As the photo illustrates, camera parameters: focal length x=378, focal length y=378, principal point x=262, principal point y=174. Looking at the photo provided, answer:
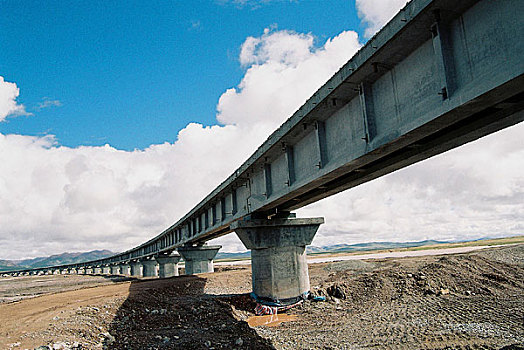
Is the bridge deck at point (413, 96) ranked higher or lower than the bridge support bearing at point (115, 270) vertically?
higher

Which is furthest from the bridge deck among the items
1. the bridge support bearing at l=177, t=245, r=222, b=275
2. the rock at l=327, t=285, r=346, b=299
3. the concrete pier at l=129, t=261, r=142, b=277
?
the concrete pier at l=129, t=261, r=142, b=277

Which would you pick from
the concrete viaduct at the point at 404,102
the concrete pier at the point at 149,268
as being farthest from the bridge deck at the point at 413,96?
the concrete pier at the point at 149,268

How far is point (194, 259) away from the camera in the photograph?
4134cm

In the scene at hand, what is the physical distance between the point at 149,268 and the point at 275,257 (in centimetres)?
6348

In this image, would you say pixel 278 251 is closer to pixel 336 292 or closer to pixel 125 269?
pixel 336 292

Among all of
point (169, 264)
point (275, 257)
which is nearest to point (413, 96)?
point (275, 257)

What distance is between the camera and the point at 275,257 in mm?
18891

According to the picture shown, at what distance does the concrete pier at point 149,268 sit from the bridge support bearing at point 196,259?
3699 cm

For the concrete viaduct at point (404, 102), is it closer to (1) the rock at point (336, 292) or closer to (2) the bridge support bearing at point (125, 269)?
(1) the rock at point (336, 292)

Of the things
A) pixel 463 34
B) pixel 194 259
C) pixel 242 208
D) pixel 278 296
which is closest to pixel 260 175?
pixel 242 208

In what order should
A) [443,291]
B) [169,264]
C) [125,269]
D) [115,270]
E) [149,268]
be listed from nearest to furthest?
[443,291], [169,264], [149,268], [125,269], [115,270]

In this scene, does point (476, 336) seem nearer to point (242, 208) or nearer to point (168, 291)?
point (242, 208)

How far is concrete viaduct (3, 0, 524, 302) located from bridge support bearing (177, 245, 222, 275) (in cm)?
2440

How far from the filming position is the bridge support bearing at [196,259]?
41.1 m
